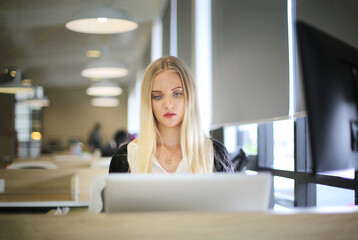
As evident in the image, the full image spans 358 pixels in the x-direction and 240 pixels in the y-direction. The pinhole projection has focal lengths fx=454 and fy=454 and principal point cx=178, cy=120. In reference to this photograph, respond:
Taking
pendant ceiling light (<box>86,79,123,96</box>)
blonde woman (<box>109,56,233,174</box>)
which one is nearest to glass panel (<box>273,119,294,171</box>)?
blonde woman (<box>109,56,233,174</box>)

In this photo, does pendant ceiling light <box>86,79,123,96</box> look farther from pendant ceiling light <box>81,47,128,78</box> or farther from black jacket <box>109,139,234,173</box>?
black jacket <box>109,139,234,173</box>

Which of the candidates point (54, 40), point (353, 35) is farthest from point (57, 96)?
point (353, 35)

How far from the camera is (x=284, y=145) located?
3.44m

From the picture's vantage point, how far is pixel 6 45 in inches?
191

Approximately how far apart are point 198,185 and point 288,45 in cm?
196

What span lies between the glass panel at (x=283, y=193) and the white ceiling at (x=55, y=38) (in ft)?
7.59

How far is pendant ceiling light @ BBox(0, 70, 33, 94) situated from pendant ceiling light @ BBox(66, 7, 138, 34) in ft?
3.69

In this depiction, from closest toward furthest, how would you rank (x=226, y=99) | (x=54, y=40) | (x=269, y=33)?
(x=269, y=33)
(x=226, y=99)
(x=54, y=40)

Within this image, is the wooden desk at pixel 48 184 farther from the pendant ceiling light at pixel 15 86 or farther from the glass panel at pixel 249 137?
the glass panel at pixel 249 137

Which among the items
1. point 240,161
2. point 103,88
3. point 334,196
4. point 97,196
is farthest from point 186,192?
point 103,88

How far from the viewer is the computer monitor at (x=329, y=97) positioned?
1093 mm

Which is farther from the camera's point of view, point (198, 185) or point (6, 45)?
point (6, 45)

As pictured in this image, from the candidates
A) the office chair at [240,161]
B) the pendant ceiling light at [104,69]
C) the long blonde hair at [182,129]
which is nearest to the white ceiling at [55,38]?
the pendant ceiling light at [104,69]

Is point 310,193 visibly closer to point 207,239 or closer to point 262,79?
point 262,79
